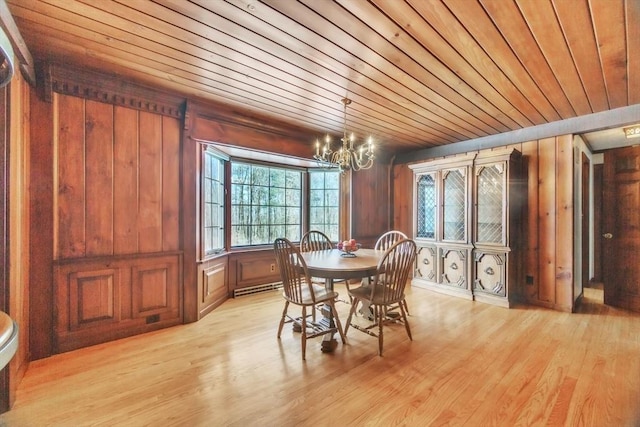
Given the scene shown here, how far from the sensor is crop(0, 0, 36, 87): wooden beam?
1529 mm

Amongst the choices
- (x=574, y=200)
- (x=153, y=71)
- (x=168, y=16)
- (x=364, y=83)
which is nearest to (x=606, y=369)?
(x=574, y=200)

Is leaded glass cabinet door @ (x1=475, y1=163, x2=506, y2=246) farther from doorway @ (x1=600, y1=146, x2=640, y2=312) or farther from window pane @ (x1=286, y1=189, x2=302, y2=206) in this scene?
window pane @ (x1=286, y1=189, x2=302, y2=206)

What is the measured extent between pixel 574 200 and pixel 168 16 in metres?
4.54

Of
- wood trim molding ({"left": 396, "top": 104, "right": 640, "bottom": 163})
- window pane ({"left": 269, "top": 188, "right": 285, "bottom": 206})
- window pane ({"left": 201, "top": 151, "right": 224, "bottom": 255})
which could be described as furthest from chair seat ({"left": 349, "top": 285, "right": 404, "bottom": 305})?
wood trim molding ({"left": 396, "top": 104, "right": 640, "bottom": 163})

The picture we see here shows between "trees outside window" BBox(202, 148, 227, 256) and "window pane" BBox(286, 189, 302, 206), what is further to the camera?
"window pane" BBox(286, 189, 302, 206)

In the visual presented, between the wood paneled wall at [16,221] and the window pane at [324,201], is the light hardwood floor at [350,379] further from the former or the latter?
the window pane at [324,201]

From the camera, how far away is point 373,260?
9.00 feet

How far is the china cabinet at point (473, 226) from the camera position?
11.9ft

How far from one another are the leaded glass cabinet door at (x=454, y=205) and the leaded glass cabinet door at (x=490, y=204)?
0.59 feet

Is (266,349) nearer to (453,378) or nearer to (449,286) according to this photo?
(453,378)

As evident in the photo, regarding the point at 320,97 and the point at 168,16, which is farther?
the point at 320,97

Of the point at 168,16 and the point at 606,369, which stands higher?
the point at 168,16

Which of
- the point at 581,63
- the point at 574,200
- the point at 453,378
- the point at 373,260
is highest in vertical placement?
the point at 581,63

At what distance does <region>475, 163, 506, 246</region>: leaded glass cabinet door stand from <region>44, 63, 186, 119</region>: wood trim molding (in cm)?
394
